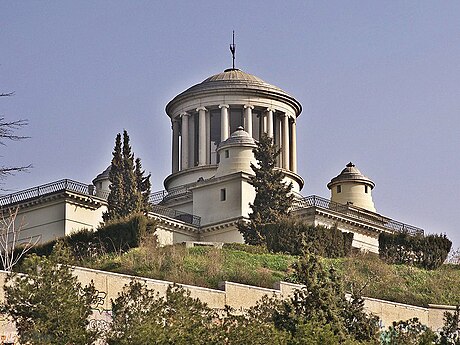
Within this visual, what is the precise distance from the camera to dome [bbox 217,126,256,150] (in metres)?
70.4

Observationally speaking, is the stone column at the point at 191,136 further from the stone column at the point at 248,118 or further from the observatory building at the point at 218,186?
the stone column at the point at 248,118

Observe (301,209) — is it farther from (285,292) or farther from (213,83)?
(285,292)

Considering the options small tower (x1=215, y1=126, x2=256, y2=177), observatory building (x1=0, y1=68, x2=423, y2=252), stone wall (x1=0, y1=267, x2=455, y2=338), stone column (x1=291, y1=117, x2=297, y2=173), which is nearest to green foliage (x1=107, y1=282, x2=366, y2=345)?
stone wall (x1=0, y1=267, x2=455, y2=338)

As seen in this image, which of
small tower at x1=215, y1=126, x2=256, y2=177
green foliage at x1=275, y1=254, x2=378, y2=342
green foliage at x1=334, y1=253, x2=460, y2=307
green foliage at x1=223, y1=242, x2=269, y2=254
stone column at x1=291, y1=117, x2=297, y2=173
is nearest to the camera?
green foliage at x1=275, y1=254, x2=378, y2=342

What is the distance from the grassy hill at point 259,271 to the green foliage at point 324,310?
7559 mm

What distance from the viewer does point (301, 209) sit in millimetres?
67375

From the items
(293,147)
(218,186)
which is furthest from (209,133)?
(218,186)

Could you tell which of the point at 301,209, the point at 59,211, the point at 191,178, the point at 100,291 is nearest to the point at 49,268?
the point at 100,291

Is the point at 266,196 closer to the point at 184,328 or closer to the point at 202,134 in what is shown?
the point at 202,134

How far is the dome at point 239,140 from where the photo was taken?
231ft

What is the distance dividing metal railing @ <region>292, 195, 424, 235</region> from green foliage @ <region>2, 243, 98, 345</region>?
34478mm

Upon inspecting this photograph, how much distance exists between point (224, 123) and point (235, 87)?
2.01 m

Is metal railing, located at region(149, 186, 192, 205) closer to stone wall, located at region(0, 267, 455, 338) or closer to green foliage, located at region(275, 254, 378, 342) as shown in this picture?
stone wall, located at region(0, 267, 455, 338)

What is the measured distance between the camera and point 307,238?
2153 inches
